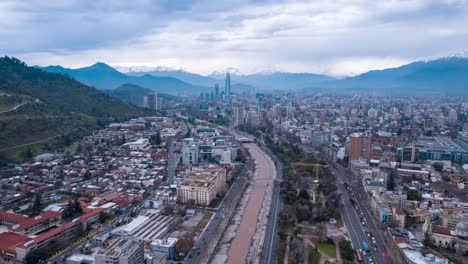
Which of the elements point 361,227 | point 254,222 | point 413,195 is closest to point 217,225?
point 254,222

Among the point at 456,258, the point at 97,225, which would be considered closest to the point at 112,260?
the point at 97,225

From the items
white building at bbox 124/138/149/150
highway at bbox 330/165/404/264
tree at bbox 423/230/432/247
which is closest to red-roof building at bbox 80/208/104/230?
highway at bbox 330/165/404/264

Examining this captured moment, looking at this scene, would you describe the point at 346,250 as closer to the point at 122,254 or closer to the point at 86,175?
the point at 122,254

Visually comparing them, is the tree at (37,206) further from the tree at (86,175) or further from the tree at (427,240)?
the tree at (427,240)

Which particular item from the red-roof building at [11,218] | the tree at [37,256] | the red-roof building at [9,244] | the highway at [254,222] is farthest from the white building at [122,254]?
the red-roof building at [11,218]

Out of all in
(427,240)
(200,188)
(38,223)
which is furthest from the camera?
(200,188)

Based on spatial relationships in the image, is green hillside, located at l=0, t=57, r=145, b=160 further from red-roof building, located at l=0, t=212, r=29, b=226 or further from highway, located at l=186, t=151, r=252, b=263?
highway, located at l=186, t=151, r=252, b=263

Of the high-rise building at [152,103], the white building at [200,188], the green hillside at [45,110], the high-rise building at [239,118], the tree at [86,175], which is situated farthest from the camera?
the high-rise building at [152,103]

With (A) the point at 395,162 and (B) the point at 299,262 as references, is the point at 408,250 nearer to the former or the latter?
(B) the point at 299,262
